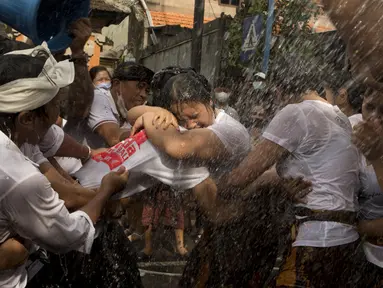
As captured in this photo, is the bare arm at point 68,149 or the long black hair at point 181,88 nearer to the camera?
the long black hair at point 181,88

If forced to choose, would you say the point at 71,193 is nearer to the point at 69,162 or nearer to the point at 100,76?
the point at 69,162

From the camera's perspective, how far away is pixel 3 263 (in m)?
2.22

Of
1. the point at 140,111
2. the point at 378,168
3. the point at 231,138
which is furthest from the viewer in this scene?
the point at 140,111

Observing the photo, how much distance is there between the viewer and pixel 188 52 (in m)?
Result: 11.1

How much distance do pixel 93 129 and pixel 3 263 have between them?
6.01 ft

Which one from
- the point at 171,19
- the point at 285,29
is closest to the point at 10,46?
the point at 285,29

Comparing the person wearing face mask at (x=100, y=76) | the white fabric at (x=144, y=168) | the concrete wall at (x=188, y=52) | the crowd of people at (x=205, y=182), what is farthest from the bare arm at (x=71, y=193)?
the concrete wall at (x=188, y=52)

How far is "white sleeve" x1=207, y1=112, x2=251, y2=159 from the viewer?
2.93m

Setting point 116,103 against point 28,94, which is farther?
point 116,103

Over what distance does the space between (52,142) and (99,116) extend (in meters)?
0.76

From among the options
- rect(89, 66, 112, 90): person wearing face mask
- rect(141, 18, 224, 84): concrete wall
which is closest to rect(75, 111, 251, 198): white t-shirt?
rect(89, 66, 112, 90): person wearing face mask

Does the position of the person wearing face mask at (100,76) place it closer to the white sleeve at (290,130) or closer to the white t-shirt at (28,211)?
the white sleeve at (290,130)

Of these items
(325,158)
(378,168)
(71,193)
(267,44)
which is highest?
(378,168)

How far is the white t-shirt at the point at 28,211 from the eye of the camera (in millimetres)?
2145
